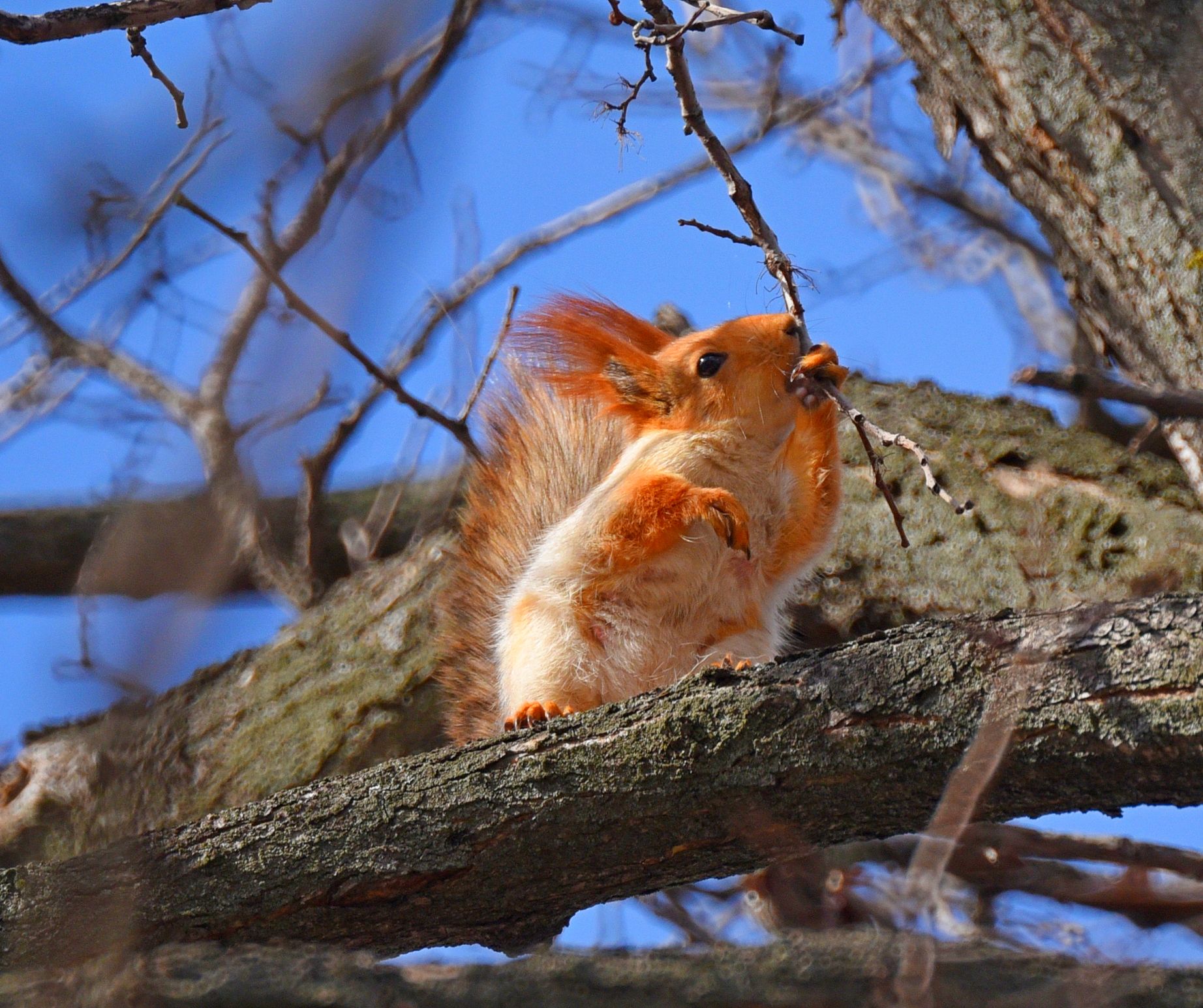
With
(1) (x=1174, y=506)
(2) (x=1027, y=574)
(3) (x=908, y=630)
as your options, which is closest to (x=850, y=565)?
(2) (x=1027, y=574)

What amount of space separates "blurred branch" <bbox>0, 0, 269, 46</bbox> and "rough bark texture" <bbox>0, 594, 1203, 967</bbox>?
1.22 meters

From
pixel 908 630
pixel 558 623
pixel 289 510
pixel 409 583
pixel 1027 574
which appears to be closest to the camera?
pixel 908 630

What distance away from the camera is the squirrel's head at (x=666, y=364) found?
342 cm

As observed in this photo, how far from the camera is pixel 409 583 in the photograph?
453 cm

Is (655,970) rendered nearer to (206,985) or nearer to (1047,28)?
(206,985)

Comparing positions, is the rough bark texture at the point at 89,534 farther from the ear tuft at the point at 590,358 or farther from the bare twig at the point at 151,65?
the bare twig at the point at 151,65

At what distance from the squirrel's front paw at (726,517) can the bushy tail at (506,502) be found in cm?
80

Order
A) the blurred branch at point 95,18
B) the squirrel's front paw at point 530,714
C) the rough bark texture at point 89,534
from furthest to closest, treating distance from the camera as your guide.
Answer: the rough bark texture at point 89,534 → the squirrel's front paw at point 530,714 → the blurred branch at point 95,18

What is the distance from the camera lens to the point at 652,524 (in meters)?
3.18

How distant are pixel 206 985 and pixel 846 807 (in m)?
1.03

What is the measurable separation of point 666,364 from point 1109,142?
4.14ft

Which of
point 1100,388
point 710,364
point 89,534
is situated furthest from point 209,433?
point 89,534

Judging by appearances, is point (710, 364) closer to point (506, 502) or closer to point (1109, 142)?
point (506, 502)

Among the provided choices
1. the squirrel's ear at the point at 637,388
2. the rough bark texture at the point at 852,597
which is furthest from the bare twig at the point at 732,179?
the rough bark texture at the point at 852,597
